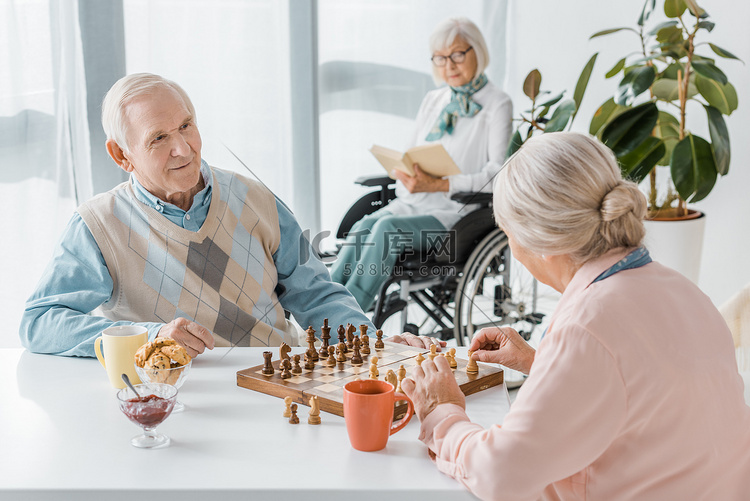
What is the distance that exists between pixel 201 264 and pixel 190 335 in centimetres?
35

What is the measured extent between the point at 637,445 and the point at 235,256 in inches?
42.4

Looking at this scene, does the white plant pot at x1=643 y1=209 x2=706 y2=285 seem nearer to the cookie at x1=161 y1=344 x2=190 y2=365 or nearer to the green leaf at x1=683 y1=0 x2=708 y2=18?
the green leaf at x1=683 y1=0 x2=708 y2=18

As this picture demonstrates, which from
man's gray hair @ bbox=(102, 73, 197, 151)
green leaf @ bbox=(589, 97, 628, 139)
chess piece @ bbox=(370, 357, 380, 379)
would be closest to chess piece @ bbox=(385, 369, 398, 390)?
chess piece @ bbox=(370, 357, 380, 379)

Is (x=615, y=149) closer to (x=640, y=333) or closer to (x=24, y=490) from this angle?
(x=640, y=333)

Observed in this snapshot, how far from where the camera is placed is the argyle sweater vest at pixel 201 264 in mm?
1639

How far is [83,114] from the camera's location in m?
3.01

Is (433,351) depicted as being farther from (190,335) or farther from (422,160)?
(422,160)

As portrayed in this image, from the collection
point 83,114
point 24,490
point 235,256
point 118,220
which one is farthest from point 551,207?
point 83,114

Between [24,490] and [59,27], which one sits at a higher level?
[59,27]

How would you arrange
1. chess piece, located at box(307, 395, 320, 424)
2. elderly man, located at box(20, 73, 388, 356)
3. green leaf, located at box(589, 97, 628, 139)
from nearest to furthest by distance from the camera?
chess piece, located at box(307, 395, 320, 424)
elderly man, located at box(20, 73, 388, 356)
green leaf, located at box(589, 97, 628, 139)

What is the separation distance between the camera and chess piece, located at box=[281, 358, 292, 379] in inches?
49.1

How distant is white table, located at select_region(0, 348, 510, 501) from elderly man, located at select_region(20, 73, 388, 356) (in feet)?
1.19

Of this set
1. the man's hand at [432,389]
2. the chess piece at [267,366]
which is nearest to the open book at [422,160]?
the chess piece at [267,366]

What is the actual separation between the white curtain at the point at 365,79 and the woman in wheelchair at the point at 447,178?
1.38 feet
